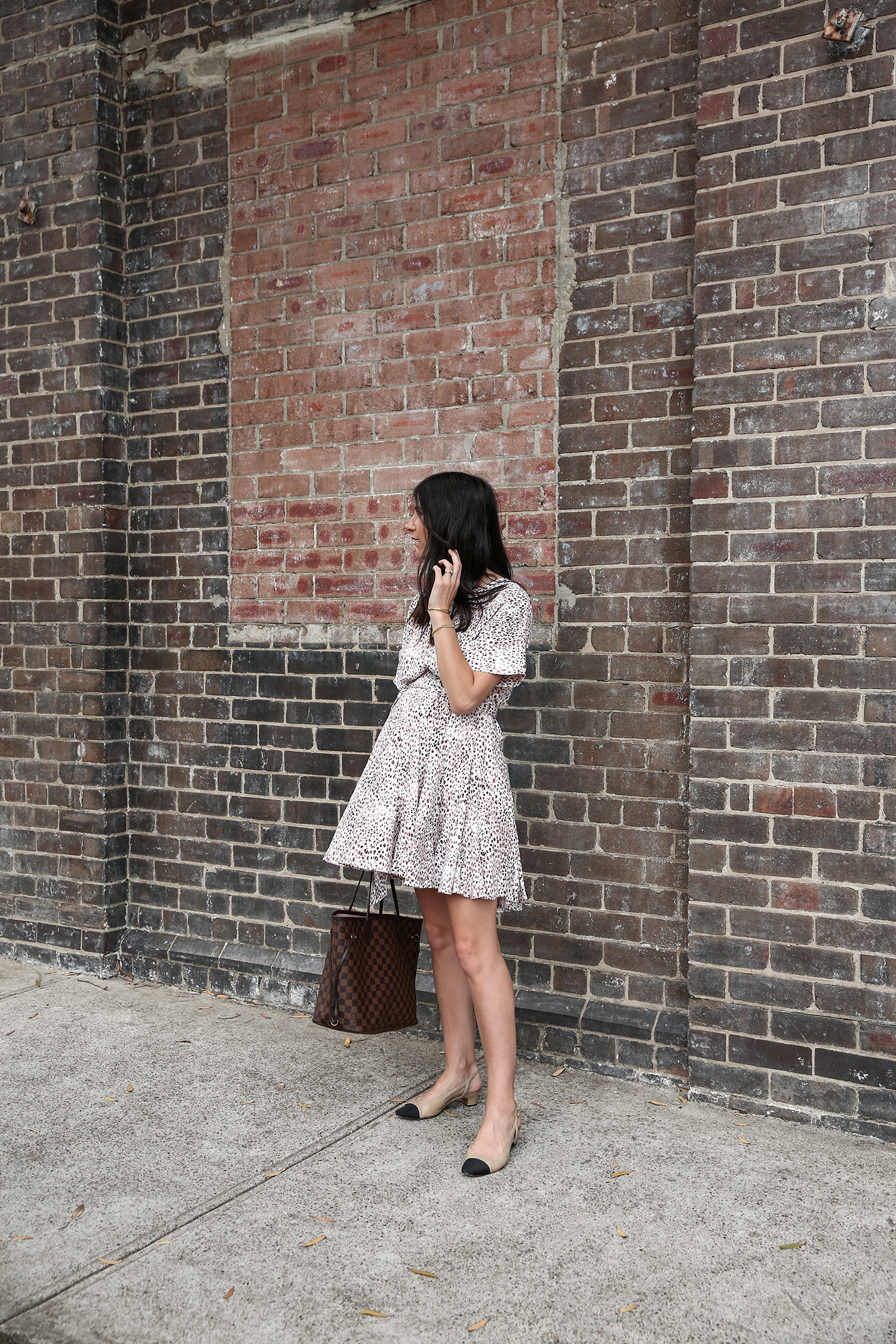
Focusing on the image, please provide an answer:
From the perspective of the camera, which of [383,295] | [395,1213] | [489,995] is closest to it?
[395,1213]

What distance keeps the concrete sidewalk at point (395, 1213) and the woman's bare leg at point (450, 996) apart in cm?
17

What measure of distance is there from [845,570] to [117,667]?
131 inches

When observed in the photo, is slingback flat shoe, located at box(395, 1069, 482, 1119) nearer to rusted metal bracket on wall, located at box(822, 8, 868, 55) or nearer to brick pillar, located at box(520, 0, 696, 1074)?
brick pillar, located at box(520, 0, 696, 1074)

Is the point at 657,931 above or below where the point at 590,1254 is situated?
above

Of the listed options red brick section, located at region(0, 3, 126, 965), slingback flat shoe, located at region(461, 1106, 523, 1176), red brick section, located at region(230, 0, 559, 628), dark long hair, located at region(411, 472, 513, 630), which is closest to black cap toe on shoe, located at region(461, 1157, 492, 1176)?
slingback flat shoe, located at region(461, 1106, 523, 1176)

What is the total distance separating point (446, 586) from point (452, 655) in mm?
204

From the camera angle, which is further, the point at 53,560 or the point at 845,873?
the point at 53,560

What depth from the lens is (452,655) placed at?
301 centimetres

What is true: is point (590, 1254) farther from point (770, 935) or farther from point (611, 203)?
point (611, 203)

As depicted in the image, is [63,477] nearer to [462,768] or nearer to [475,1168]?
[462,768]

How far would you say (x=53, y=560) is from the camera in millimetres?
5098

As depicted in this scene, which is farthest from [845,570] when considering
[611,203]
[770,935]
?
[611,203]

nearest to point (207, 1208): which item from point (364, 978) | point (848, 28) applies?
point (364, 978)

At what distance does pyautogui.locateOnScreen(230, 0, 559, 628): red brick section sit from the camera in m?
3.98
